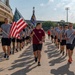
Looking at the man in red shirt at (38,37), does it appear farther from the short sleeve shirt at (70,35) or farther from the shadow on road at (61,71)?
the shadow on road at (61,71)

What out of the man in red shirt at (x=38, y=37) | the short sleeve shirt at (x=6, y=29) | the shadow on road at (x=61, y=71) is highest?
the short sleeve shirt at (x=6, y=29)

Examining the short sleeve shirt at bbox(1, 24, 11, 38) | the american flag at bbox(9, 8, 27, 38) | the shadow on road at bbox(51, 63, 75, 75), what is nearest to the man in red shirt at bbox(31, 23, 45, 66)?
the shadow on road at bbox(51, 63, 75, 75)

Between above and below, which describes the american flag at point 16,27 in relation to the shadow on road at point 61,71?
above

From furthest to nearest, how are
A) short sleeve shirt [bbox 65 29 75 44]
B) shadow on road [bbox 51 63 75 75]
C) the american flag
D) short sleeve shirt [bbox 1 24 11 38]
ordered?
the american flag
short sleeve shirt [bbox 1 24 11 38]
short sleeve shirt [bbox 65 29 75 44]
shadow on road [bbox 51 63 75 75]

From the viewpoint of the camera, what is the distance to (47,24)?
165 m

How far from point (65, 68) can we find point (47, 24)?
155375mm

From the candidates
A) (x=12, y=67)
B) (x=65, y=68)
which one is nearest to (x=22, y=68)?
(x=12, y=67)

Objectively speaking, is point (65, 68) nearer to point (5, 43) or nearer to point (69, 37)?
point (69, 37)

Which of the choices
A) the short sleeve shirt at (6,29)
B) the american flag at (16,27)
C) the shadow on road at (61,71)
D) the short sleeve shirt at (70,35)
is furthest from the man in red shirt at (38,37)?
the american flag at (16,27)

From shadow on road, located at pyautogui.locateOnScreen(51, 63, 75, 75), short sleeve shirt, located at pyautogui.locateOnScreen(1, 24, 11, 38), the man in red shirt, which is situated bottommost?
shadow on road, located at pyautogui.locateOnScreen(51, 63, 75, 75)

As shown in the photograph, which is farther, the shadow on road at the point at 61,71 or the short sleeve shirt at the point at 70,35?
the short sleeve shirt at the point at 70,35

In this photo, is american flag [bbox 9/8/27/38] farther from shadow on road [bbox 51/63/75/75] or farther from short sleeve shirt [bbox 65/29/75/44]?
shadow on road [bbox 51/63/75/75]

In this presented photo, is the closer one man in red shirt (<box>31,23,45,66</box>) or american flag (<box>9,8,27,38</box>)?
man in red shirt (<box>31,23,45,66</box>)

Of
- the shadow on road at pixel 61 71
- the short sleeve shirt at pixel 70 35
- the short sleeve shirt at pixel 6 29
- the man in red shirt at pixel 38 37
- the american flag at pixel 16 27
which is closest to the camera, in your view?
the shadow on road at pixel 61 71
